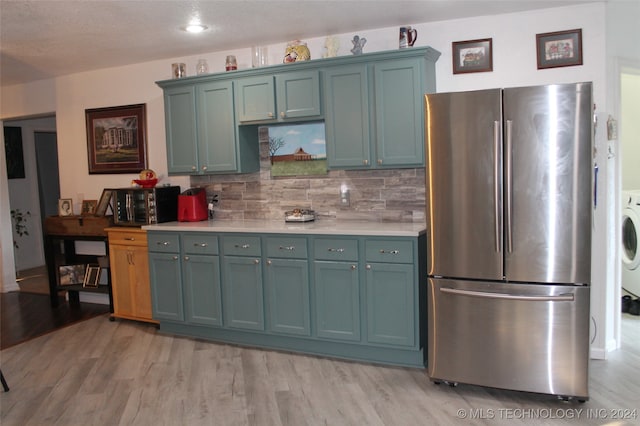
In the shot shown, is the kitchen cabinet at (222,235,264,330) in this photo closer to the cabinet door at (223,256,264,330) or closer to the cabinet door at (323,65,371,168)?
the cabinet door at (223,256,264,330)

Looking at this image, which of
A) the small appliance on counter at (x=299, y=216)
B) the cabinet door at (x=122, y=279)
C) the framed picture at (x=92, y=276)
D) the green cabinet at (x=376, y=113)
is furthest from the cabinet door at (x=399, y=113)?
the framed picture at (x=92, y=276)

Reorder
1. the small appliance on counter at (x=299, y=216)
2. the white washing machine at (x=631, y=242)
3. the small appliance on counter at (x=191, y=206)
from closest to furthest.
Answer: the small appliance on counter at (x=299, y=216) < the small appliance on counter at (x=191, y=206) < the white washing machine at (x=631, y=242)

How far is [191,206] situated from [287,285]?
136cm

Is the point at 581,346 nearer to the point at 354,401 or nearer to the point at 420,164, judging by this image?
the point at 354,401

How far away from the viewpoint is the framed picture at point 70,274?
5.45m

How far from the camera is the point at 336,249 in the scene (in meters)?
3.66

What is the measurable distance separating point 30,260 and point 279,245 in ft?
18.3

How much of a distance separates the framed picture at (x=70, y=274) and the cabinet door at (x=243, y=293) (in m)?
2.22

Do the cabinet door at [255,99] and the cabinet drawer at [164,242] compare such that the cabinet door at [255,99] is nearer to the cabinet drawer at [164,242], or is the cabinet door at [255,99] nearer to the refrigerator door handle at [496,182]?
the cabinet drawer at [164,242]

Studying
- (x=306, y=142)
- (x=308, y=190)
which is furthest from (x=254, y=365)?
(x=306, y=142)

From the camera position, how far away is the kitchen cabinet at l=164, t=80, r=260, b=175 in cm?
439

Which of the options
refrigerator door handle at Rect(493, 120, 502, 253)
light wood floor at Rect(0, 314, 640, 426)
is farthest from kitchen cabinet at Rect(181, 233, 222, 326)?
refrigerator door handle at Rect(493, 120, 502, 253)

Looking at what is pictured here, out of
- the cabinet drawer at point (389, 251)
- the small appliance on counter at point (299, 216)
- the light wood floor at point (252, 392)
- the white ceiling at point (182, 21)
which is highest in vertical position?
the white ceiling at point (182, 21)

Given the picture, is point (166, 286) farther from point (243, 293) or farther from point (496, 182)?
point (496, 182)
